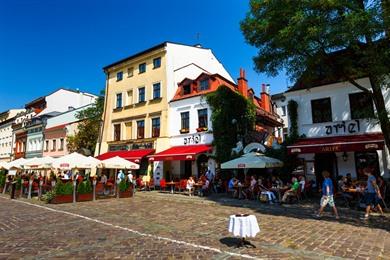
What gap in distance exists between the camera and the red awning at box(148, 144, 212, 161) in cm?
2141

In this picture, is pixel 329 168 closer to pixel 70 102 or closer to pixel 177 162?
pixel 177 162

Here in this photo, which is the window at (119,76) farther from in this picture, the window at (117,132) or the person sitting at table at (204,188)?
the person sitting at table at (204,188)

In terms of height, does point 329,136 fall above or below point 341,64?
below

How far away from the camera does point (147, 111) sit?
28.4m

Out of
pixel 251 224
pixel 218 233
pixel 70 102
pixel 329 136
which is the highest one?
pixel 70 102

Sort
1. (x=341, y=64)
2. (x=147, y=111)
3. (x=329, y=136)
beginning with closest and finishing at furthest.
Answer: (x=341, y=64) → (x=329, y=136) → (x=147, y=111)

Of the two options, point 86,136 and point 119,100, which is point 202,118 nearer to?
point 119,100

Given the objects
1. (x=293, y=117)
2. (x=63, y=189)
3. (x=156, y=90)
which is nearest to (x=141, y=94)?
(x=156, y=90)

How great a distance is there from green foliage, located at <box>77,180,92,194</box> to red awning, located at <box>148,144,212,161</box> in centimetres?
604

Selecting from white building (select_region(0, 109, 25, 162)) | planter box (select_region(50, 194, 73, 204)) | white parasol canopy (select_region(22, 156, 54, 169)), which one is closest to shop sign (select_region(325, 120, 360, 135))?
planter box (select_region(50, 194, 73, 204))

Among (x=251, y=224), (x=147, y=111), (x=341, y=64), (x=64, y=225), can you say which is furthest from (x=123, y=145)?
(x=251, y=224)

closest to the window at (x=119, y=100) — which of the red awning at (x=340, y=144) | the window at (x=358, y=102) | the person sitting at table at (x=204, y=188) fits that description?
the person sitting at table at (x=204, y=188)

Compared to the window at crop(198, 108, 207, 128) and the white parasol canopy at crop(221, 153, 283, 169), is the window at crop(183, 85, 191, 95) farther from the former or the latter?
the white parasol canopy at crop(221, 153, 283, 169)

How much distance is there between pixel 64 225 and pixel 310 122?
604 inches
